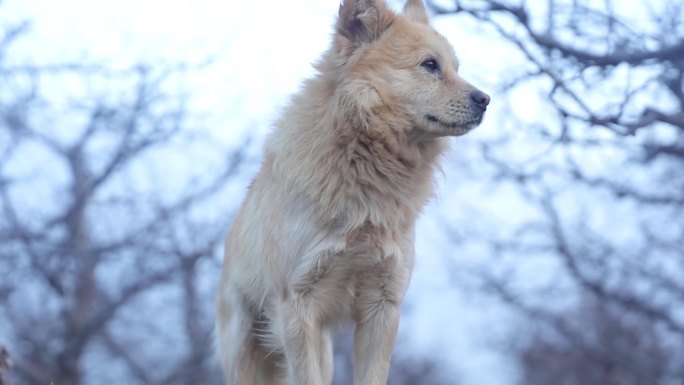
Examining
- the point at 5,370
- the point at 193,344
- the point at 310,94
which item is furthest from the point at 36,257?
the point at 5,370

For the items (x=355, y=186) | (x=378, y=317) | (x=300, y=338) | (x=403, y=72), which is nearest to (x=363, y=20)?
(x=403, y=72)

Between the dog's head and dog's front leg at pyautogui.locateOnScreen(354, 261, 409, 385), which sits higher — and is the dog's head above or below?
above

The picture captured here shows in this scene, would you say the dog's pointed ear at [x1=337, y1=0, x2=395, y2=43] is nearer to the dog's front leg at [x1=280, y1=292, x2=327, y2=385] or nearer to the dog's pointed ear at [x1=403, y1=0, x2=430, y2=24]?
the dog's pointed ear at [x1=403, y1=0, x2=430, y2=24]

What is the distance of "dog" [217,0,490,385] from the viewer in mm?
5645

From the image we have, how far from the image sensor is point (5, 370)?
299 cm

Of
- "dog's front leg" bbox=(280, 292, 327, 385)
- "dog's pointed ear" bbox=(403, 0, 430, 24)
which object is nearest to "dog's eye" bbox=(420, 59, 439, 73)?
"dog's pointed ear" bbox=(403, 0, 430, 24)

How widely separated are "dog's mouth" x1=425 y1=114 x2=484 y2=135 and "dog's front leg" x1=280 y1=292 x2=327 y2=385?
1.32m

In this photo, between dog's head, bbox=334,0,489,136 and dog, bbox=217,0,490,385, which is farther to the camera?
dog's head, bbox=334,0,489,136

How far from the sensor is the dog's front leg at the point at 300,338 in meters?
5.57

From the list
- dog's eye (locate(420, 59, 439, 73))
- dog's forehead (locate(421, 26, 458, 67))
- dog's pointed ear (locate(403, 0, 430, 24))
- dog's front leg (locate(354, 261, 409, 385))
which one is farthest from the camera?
dog's pointed ear (locate(403, 0, 430, 24))

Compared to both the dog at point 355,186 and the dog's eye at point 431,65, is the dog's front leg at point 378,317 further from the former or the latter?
the dog's eye at point 431,65

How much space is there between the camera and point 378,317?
18.9 ft

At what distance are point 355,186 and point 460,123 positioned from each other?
750mm

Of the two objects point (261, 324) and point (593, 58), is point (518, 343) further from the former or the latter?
point (261, 324)
